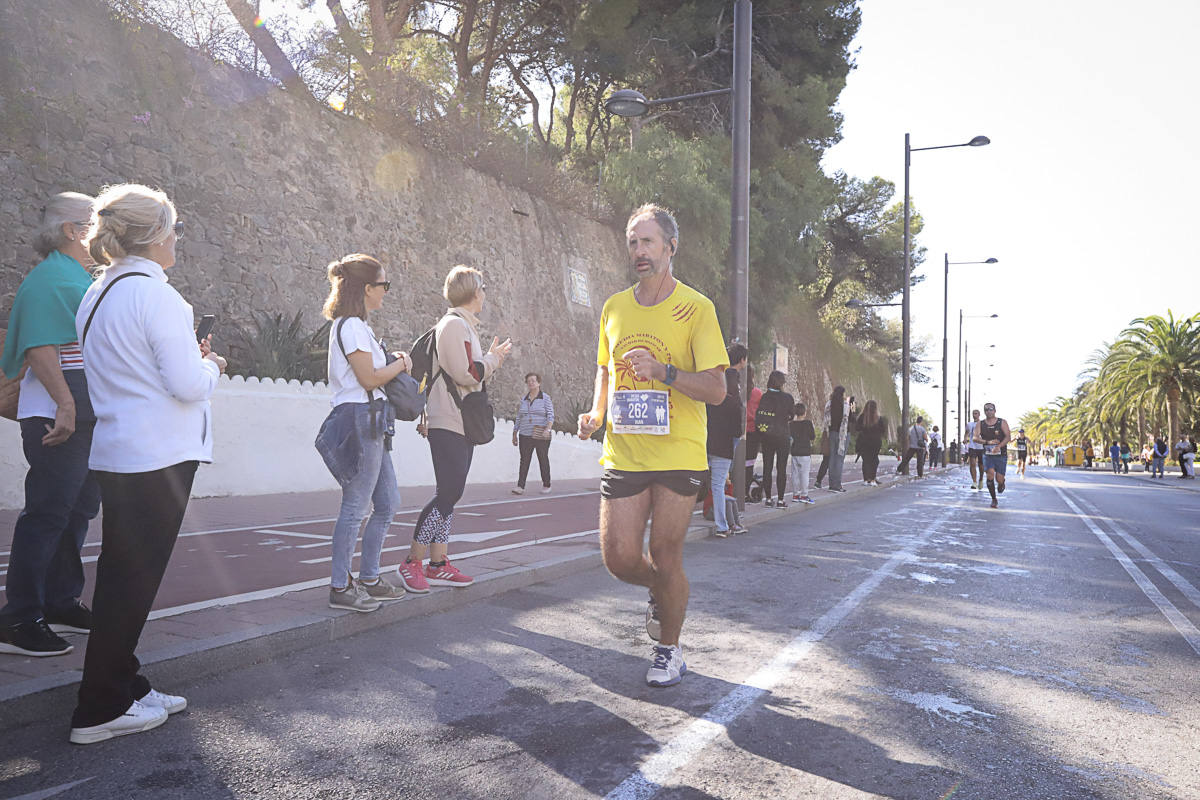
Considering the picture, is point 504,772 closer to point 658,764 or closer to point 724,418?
point 658,764

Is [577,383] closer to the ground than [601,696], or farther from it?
farther from it

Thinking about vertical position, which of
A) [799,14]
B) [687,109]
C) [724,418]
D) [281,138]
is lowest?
[724,418]

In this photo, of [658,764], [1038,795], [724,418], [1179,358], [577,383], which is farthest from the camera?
[1179,358]

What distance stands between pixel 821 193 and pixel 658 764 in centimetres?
2737

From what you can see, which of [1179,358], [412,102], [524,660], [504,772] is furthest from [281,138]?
[1179,358]

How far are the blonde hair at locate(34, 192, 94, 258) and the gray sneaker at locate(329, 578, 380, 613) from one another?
2241 millimetres

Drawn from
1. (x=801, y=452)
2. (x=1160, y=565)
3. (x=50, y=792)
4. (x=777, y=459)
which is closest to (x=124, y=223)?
(x=50, y=792)

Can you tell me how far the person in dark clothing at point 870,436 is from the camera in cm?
1852

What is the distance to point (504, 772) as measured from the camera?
2953 mm

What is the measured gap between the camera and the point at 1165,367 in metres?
52.5

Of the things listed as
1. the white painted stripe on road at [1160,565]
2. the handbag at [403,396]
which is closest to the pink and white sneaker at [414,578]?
the handbag at [403,396]

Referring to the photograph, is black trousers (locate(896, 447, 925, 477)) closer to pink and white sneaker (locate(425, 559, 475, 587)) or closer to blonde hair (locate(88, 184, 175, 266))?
pink and white sneaker (locate(425, 559, 475, 587))

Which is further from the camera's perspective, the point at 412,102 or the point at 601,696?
the point at 412,102

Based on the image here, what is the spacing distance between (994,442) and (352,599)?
14.1 metres
